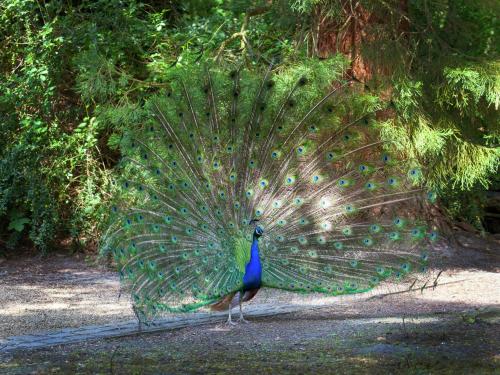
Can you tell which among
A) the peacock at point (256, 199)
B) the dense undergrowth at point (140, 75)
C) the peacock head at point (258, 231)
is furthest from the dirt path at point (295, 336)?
the dense undergrowth at point (140, 75)

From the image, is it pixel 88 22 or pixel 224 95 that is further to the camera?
pixel 88 22

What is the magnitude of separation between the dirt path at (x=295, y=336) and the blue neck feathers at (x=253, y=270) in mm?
414

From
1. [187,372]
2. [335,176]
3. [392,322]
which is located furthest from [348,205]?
[187,372]

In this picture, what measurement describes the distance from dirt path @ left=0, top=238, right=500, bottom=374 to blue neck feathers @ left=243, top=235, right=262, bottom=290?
41 cm

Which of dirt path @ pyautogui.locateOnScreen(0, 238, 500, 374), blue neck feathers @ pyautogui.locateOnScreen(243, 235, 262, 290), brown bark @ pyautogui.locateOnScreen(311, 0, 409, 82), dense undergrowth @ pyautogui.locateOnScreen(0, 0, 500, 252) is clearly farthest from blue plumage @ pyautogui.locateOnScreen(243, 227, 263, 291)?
brown bark @ pyautogui.locateOnScreen(311, 0, 409, 82)

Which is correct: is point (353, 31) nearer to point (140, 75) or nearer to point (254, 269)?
point (140, 75)

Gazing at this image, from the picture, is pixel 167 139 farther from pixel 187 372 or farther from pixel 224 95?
pixel 187 372

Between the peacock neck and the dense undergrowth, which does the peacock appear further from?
the dense undergrowth

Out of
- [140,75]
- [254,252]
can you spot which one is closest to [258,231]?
[254,252]

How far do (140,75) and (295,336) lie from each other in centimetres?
647

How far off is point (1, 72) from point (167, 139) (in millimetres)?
5959

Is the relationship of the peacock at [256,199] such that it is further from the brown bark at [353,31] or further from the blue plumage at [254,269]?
the brown bark at [353,31]

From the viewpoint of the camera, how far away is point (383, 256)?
6.68m

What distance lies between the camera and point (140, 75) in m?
11.9
